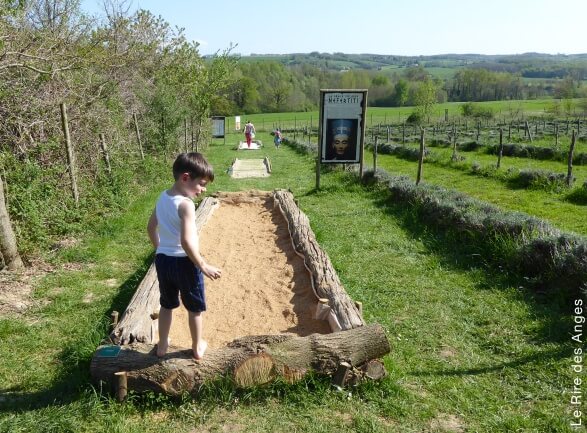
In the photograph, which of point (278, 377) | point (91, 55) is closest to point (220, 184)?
point (91, 55)

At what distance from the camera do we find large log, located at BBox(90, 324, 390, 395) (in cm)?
→ 383

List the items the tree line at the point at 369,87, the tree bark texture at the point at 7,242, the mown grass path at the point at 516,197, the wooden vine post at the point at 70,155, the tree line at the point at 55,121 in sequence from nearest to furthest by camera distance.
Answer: the tree bark texture at the point at 7,242
the tree line at the point at 55,121
the wooden vine post at the point at 70,155
the mown grass path at the point at 516,197
the tree line at the point at 369,87

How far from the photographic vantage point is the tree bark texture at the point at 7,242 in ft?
20.4

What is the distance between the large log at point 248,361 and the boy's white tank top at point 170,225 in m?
0.91

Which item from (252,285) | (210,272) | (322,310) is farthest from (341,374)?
(252,285)

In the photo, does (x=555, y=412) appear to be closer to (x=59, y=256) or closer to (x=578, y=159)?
(x=59, y=256)

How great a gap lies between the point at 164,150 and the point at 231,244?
10101 millimetres

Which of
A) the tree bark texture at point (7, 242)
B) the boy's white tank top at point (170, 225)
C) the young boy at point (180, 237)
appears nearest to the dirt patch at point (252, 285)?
the young boy at point (180, 237)

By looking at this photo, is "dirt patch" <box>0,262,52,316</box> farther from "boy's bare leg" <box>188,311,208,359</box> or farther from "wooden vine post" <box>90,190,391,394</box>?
"boy's bare leg" <box>188,311,208,359</box>

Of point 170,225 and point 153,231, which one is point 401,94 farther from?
point 170,225

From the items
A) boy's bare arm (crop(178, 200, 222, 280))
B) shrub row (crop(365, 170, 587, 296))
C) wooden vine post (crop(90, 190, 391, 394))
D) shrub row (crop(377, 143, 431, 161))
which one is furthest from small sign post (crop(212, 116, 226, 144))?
boy's bare arm (crop(178, 200, 222, 280))

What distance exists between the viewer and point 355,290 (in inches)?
245

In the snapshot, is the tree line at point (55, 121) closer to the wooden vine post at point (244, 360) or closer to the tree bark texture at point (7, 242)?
the tree bark texture at point (7, 242)

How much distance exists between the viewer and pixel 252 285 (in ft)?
20.7
